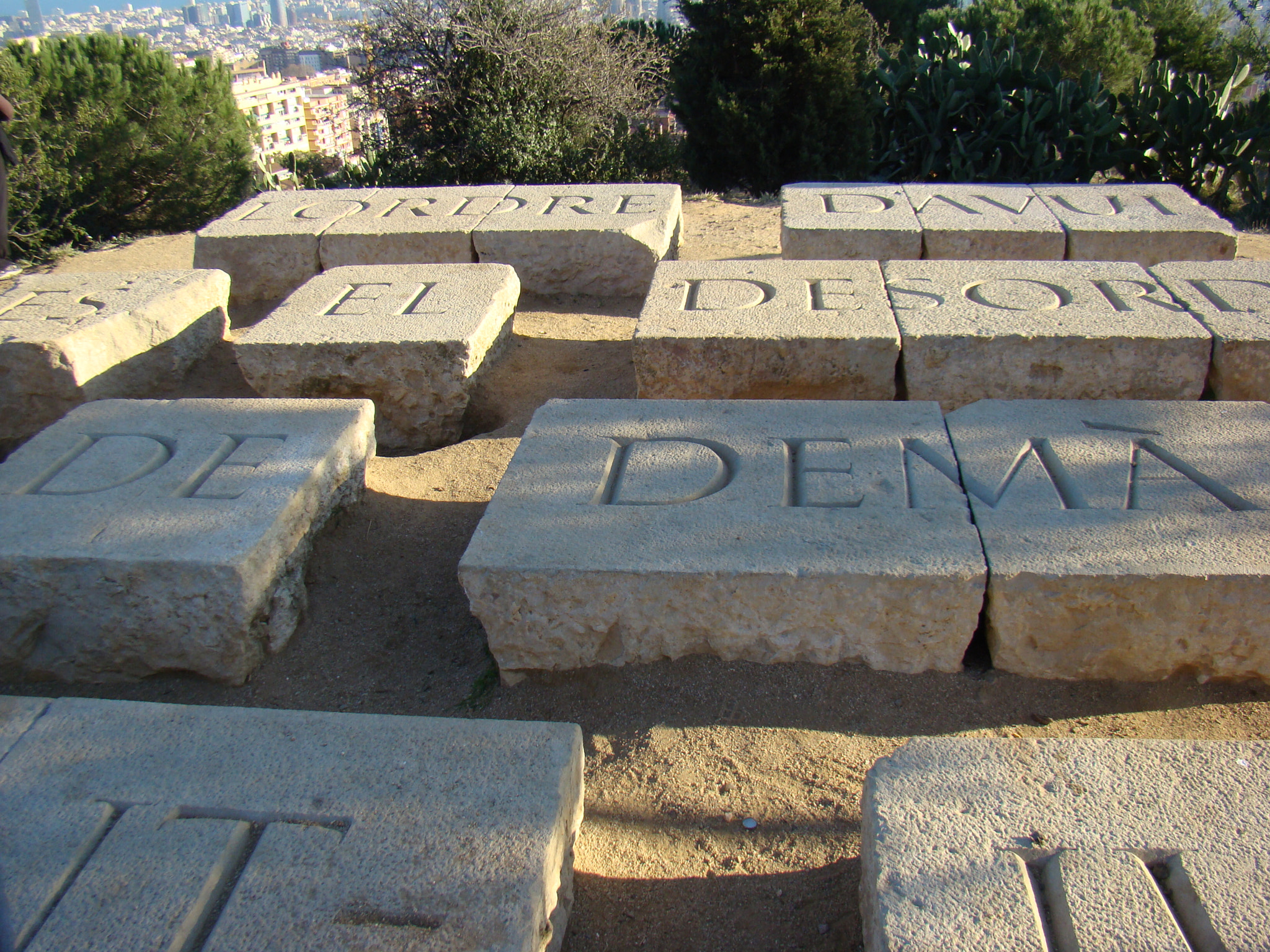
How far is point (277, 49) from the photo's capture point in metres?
30.1

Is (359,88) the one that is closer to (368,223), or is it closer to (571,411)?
(368,223)

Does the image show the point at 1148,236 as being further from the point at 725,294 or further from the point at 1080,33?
the point at 1080,33

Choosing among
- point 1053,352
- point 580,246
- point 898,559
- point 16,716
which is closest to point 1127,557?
point 898,559

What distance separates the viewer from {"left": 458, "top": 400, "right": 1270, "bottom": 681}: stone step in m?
1.99

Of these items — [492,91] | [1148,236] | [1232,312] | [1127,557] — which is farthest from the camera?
[492,91]

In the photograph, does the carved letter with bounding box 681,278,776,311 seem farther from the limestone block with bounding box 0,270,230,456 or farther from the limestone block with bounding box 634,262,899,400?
the limestone block with bounding box 0,270,230,456

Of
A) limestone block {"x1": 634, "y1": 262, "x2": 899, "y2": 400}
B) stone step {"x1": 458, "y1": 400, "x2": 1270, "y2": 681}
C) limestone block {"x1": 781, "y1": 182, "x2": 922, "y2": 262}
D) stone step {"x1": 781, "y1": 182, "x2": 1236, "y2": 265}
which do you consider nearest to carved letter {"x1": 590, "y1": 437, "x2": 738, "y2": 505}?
stone step {"x1": 458, "y1": 400, "x2": 1270, "y2": 681}

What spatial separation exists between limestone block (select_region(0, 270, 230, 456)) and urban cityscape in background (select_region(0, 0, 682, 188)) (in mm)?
3966

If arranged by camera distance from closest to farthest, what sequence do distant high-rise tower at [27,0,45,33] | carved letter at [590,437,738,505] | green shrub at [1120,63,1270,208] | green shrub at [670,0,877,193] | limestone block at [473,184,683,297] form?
1. carved letter at [590,437,738,505]
2. limestone block at [473,184,683,297]
3. green shrub at [1120,63,1270,208]
4. green shrub at [670,0,877,193]
5. distant high-rise tower at [27,0,45,33]

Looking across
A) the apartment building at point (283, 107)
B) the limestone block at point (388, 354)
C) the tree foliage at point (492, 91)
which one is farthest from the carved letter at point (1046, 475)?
the apartment building at point (283, 107)

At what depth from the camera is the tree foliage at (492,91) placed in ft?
25.8

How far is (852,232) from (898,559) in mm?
2922

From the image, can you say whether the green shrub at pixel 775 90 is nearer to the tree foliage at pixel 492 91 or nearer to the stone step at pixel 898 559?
the tree foliage at pixel 492 91

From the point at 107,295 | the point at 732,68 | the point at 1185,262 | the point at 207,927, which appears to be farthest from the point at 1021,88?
the point at 207,927
